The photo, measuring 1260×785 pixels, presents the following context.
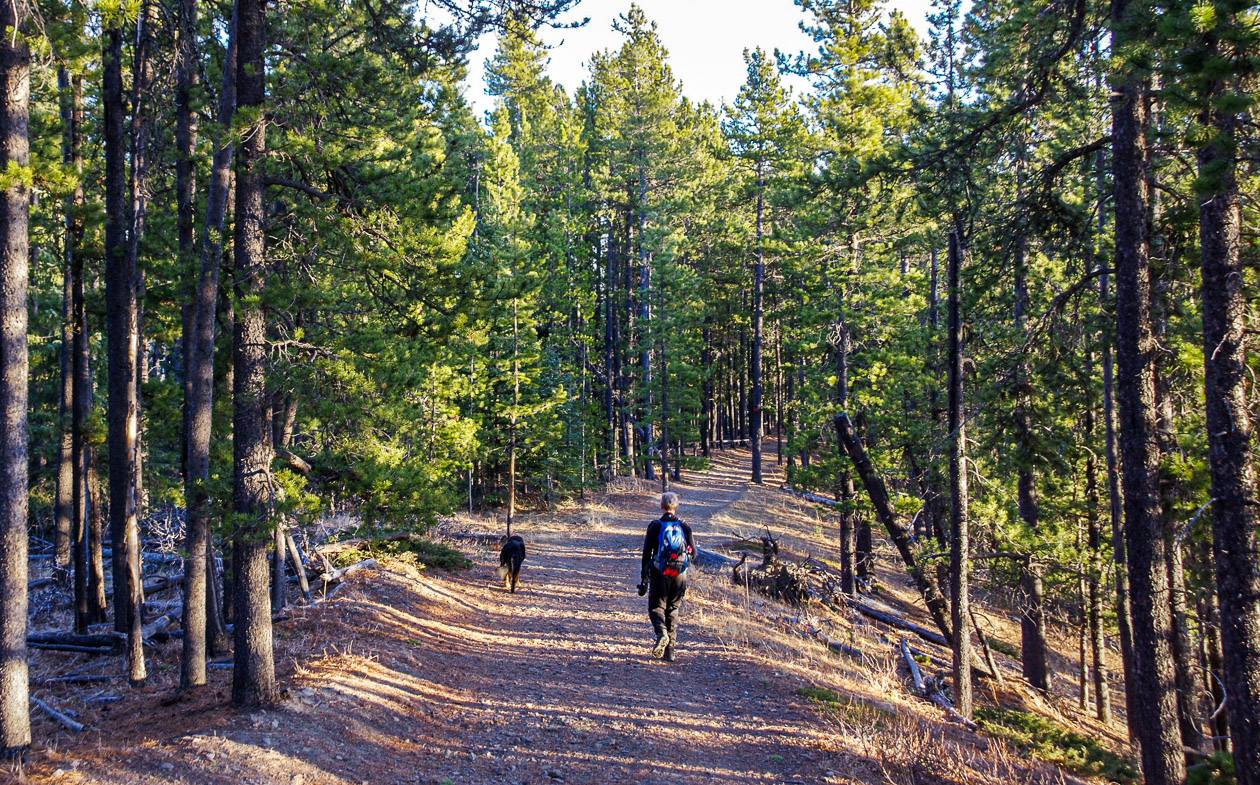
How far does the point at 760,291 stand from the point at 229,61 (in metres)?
26.7

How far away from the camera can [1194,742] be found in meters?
12.9

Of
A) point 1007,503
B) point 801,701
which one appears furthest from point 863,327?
point 801,701

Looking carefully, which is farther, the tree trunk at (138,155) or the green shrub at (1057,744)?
the green shrub at (1057,744)

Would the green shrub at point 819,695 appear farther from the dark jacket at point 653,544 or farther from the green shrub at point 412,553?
the green shrub at point 412,553

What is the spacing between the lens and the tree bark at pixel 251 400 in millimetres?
7891

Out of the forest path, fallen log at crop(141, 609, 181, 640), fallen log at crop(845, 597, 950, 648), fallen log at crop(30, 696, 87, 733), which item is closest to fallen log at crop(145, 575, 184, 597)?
fallen log at crop(141, 609, 181, 640)

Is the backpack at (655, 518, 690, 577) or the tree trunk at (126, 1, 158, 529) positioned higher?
the tree trunk at (126, 1, 158, 529)

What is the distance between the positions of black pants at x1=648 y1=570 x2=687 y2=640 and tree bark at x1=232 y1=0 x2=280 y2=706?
4528 mm

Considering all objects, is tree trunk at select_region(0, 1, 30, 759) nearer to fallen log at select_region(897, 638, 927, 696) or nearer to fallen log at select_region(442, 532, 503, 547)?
fallen log at select_region(897, 638, 927, 696)

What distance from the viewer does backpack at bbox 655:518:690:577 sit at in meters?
9.35

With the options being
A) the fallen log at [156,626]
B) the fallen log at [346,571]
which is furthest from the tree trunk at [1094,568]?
the fallen log at [156,626]

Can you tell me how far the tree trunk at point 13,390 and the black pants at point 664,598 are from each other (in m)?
6.40

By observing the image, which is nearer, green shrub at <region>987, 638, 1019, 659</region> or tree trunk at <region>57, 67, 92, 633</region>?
tree trunk at <region>57, 67, 92, 633</region>

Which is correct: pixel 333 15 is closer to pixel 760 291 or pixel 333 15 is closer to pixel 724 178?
pixel 760 291
